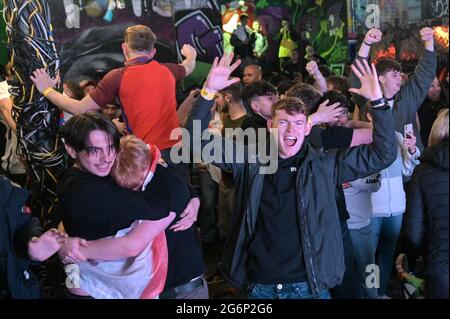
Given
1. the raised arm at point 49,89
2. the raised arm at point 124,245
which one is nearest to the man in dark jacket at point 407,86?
the raised arm at point 49,89

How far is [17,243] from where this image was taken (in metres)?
2.00

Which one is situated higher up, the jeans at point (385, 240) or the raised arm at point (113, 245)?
the raised arm at point (113, 245)

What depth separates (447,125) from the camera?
6.86 ft

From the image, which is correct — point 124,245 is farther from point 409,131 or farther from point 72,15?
point 72,15

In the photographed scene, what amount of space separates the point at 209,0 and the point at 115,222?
746cm

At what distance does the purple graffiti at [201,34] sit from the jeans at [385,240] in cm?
567

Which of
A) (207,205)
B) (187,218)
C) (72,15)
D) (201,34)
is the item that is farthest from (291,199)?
(201,34)

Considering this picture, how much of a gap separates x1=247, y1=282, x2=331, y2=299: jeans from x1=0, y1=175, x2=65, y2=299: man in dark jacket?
0.88 meters

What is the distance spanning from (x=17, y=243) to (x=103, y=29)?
600 cm

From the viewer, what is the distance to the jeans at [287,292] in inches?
89.1

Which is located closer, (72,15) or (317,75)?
(317,75)

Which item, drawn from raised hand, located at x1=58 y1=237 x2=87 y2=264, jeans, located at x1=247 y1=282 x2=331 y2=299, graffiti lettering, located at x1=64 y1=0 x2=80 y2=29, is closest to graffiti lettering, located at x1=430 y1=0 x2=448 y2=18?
jeans, located at x1=247 y1=282 x2=331 y2=299

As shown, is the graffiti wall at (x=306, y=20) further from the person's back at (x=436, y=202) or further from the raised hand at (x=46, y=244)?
the raised hand at (x=46, y=244)
